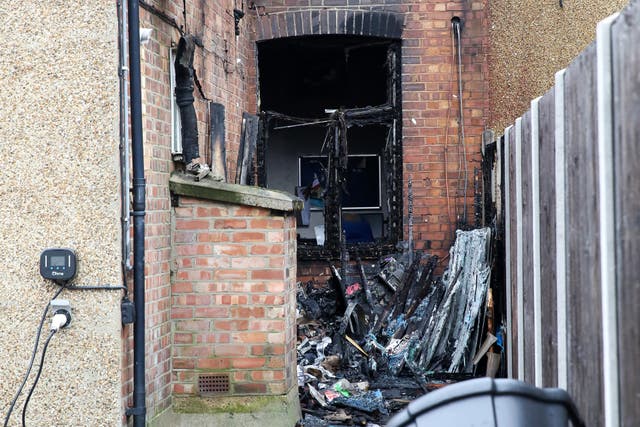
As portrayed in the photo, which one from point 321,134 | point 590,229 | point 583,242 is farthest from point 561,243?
point 321,134

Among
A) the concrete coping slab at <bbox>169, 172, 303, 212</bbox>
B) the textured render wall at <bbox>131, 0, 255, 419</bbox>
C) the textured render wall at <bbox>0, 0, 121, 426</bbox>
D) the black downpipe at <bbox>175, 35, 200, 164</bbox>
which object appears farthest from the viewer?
the black downpipe at <bbox>175, 35, 200, 164</bbox>

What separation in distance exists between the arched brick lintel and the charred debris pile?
7.87ft

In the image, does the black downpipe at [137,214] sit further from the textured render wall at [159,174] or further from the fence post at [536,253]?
the fence post at [536,253]

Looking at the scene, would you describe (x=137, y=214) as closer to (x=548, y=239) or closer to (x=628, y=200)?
(x=548, y=239)

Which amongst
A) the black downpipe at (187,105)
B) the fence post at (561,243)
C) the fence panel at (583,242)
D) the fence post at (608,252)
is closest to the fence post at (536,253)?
the fence post at (561,243)

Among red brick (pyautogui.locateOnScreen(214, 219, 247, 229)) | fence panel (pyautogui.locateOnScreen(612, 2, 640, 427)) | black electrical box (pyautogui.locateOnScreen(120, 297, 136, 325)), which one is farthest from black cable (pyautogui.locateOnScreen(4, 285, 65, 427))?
fence panel (pyautogui.locateOnScreen(612, 2, 640, 427))

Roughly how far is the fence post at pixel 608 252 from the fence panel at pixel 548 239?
127 cm

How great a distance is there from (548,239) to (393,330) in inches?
185

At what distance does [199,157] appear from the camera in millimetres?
7254

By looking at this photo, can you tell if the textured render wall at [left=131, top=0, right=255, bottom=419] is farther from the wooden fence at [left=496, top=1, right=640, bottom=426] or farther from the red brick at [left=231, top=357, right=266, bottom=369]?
the wooden fence at [left=496, top=1, right=640, bottom=426]

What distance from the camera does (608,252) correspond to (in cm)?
311

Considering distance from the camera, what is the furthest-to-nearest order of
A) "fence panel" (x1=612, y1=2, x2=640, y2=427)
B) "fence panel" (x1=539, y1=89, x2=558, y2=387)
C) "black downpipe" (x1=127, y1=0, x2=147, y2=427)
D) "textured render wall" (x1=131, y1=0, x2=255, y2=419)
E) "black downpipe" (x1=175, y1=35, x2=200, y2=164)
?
"black downpipe" (x1=175, y1=35, x2=200, y2=164) → "textured render wall" (x1=131, y1=0, x2=255, y2=419) → "black downpipe" (x1=127, y1=0, x2=147, y2=427) → "fence panel" (x1=539, y1=89, x2=558, y2=387) → "fence panel" (x1=612, y1=2, x2=640, y2=427)

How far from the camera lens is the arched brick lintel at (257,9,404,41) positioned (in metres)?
9.98

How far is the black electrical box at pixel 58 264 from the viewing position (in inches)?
206
